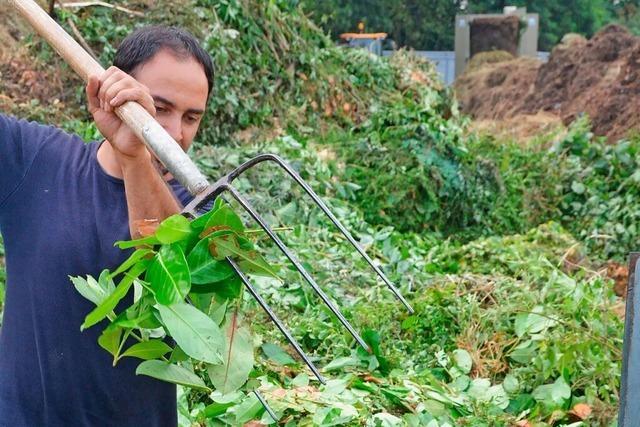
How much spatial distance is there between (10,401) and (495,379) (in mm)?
2655

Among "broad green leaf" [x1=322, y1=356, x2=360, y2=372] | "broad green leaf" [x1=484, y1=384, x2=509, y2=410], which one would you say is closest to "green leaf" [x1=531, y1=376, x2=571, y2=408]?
"broad green leaf" [x1=484, y1=384, x2=509, y2=410]

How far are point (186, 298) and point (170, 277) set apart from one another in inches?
4.8

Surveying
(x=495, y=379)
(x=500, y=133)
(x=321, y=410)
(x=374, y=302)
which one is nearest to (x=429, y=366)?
(x=495, y=379)

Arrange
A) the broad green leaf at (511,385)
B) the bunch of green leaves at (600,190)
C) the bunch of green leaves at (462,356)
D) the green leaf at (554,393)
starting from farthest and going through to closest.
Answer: the bunch of green leaves at (600,190), the broad green leaf at (511,385), the green leaf at (554,393), the bunch of green leaves at (462,356)

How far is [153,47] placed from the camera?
212cm

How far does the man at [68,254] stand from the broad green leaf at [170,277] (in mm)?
225

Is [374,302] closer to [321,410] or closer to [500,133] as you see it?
[321,410]

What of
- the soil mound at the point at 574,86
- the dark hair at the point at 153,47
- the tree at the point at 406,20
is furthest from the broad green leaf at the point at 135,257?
the tree at the point at 406,20

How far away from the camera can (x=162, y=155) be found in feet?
5.99

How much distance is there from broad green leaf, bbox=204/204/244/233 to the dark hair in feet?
1.61

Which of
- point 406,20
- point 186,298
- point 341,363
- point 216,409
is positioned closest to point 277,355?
point 341,363

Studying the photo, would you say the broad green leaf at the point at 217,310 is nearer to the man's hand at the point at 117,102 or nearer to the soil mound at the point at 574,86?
the man's hand at the point at 117,102

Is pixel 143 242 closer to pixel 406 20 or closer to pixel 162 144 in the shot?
pixel 162 144

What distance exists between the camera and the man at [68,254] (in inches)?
76.4
